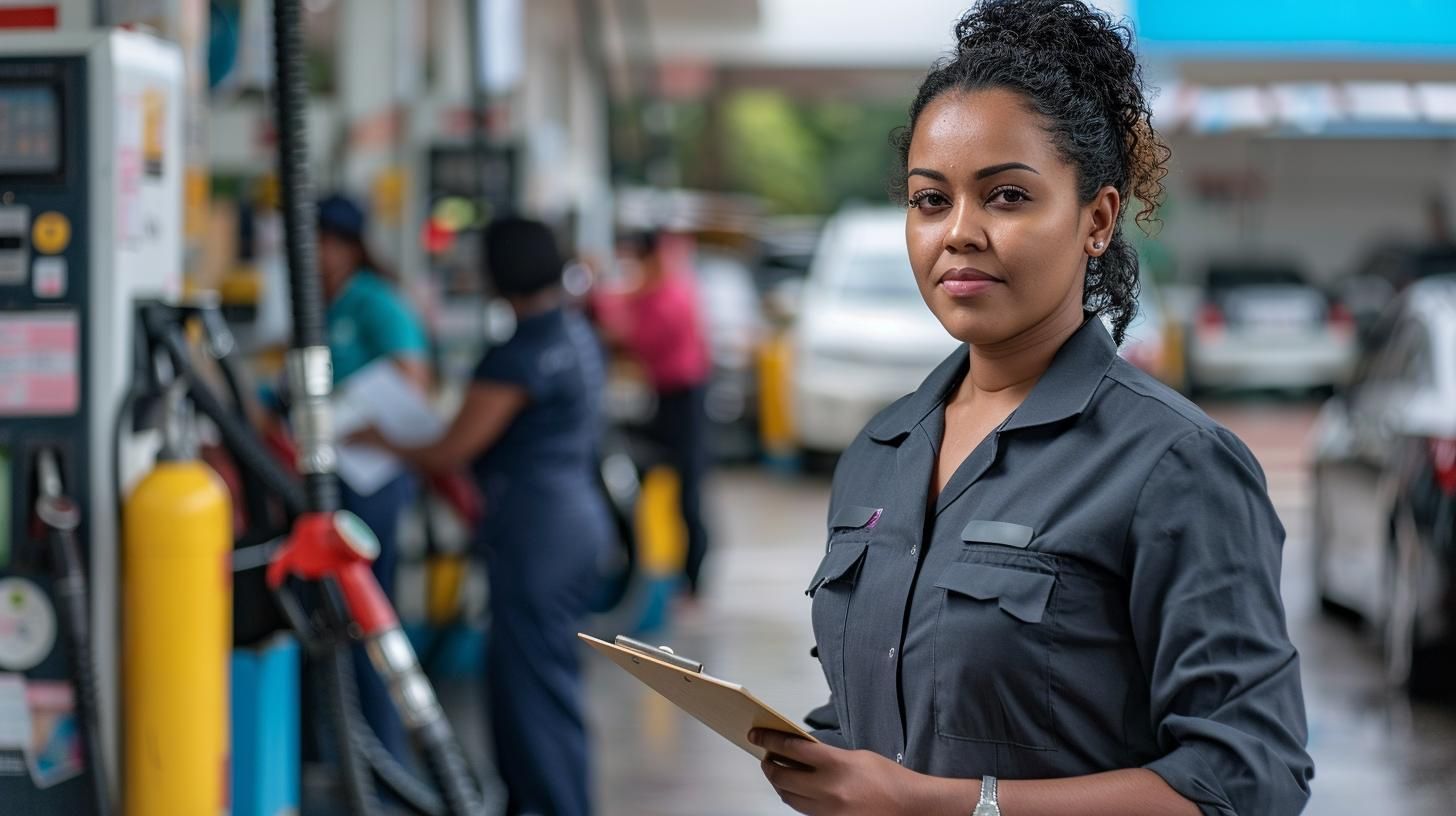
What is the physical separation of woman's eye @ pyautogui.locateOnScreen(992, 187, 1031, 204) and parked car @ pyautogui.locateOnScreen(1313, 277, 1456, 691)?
6304 mm

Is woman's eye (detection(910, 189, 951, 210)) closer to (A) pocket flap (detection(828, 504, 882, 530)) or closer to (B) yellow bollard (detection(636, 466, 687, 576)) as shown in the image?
(A) pocket flap (detection(828, 504, 882, 530))

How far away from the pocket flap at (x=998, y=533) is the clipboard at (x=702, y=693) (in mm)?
294

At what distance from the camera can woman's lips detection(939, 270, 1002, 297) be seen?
224cm

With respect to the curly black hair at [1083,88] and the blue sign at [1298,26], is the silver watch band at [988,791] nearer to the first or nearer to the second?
the curly black hair at [1083,88]

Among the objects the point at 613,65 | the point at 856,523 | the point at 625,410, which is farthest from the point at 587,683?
the point at 613,65

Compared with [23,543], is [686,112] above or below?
above

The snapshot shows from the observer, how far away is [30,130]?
178 inches

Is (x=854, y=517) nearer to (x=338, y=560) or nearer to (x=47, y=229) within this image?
(x=338, y=560)

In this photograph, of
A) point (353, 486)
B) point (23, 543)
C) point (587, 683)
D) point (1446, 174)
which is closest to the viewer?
point (23, 543)

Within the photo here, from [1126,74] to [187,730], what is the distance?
10.0 feet

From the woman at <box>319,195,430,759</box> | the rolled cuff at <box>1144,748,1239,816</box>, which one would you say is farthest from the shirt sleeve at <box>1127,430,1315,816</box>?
the woman at <box>319,195,430,759</box>

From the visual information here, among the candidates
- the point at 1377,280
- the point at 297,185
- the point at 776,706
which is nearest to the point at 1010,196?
the point at 297,185

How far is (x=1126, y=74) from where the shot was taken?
7.63ft

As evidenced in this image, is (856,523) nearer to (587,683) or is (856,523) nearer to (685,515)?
(587,683)
